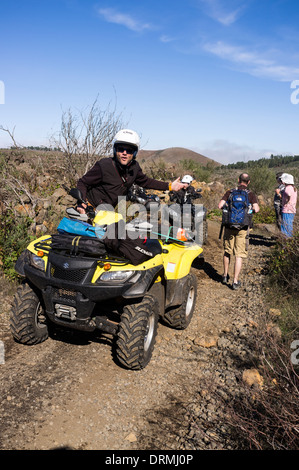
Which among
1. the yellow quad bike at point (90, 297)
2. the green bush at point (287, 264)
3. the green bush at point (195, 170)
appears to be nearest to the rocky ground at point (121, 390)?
the yellow quad bike at point (90, 297)

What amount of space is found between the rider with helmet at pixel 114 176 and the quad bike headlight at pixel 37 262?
3.32 ft

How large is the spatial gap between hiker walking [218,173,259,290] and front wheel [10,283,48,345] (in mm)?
3992

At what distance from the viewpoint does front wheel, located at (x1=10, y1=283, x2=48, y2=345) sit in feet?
12.8

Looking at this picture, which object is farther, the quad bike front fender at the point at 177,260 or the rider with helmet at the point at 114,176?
the quad bike front fender at the point at 177,260

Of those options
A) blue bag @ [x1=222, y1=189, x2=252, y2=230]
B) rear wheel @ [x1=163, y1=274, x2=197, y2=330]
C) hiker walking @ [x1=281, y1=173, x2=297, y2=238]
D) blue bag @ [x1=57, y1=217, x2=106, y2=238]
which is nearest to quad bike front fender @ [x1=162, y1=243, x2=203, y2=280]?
rear wheel @ [x1=163, y1=274, x2=197, y2=330]

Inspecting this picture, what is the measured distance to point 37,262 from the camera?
3.84 meters

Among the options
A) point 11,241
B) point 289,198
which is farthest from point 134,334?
point 289,198

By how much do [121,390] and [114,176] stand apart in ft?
8.12

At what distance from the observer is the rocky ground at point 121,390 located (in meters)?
2.94

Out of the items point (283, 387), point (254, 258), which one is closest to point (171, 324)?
point (283, 387)

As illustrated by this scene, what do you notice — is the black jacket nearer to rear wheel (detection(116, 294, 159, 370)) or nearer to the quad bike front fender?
the quad bike front fender

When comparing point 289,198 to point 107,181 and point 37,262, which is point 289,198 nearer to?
point 107,181

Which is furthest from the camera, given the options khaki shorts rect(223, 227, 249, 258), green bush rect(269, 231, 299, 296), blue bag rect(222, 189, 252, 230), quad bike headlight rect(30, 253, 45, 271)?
khaki shorts rect(223, 227, 249, 258)

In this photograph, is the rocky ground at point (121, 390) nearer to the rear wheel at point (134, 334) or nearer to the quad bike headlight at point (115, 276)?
the rear wheel at point (134, 334)
